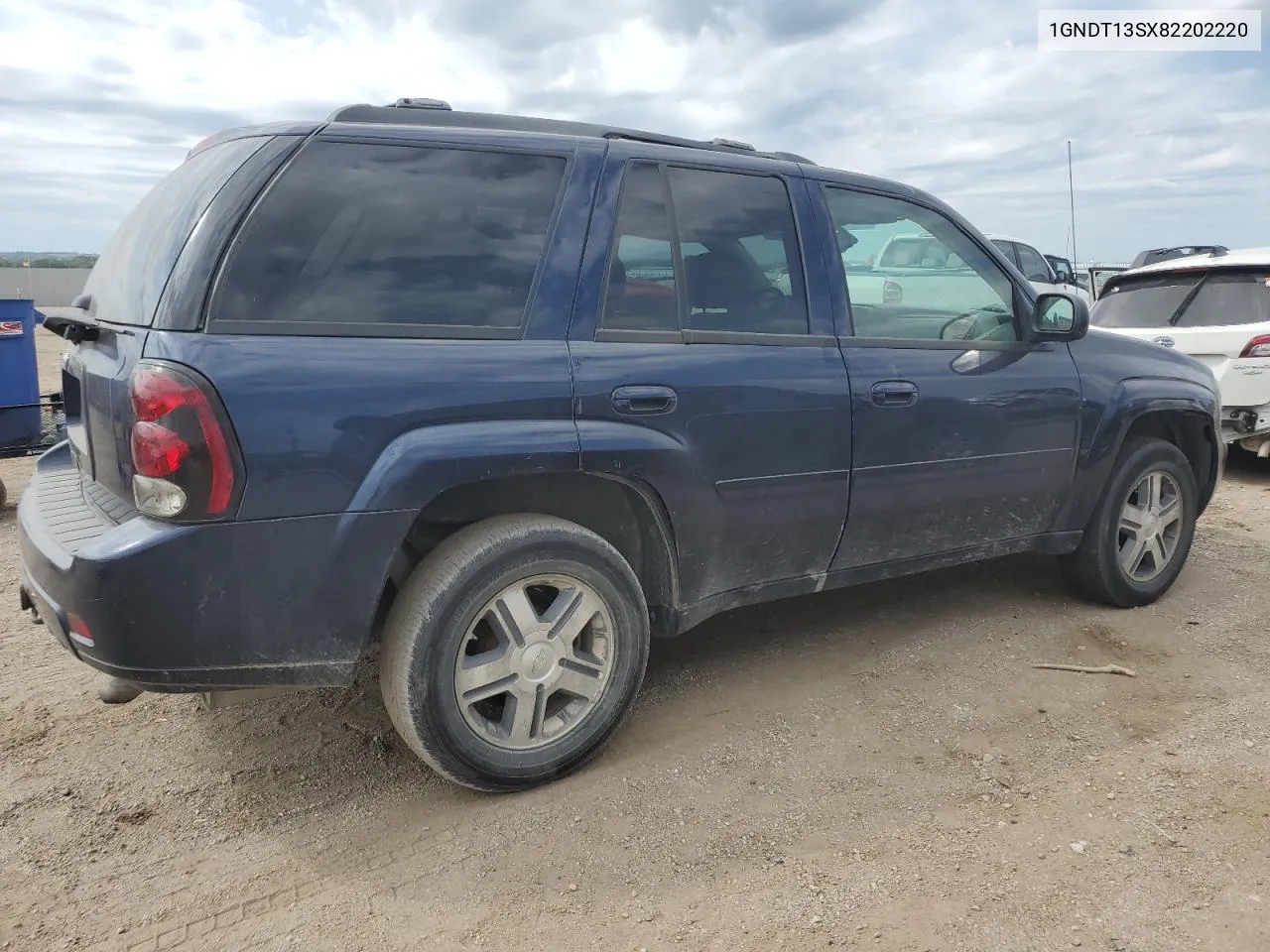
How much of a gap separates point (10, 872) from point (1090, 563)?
406 centimetres

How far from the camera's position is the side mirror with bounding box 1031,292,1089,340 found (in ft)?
12.7

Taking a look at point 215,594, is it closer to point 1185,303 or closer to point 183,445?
point 183,445

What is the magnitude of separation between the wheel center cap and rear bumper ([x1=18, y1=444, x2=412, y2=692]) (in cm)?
45

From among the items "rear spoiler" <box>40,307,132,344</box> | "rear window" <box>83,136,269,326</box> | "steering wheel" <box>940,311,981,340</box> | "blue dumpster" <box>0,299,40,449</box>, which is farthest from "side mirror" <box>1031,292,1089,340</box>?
"blue dumpster" <box>0,299,40,449</box>

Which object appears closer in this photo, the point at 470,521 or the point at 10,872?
the point at 10,872

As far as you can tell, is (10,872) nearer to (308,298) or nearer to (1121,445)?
(308,298)

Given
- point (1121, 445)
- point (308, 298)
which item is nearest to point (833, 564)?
point (1121, 445)

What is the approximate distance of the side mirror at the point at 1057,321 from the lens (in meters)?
3.88

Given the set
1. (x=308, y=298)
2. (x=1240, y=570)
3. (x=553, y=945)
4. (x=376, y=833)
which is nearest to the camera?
(x=553, y=945)

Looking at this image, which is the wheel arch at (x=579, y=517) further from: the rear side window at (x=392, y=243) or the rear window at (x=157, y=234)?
the rear window at (x=157, y=234)

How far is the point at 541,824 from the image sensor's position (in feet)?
8.92

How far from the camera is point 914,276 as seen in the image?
375cm

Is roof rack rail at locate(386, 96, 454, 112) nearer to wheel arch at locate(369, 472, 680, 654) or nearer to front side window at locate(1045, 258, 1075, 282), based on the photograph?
wheel arch at locate(369, 472, 680, 654)

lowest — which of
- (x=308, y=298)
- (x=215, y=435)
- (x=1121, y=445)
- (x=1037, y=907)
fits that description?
(x=1037, y=907)
